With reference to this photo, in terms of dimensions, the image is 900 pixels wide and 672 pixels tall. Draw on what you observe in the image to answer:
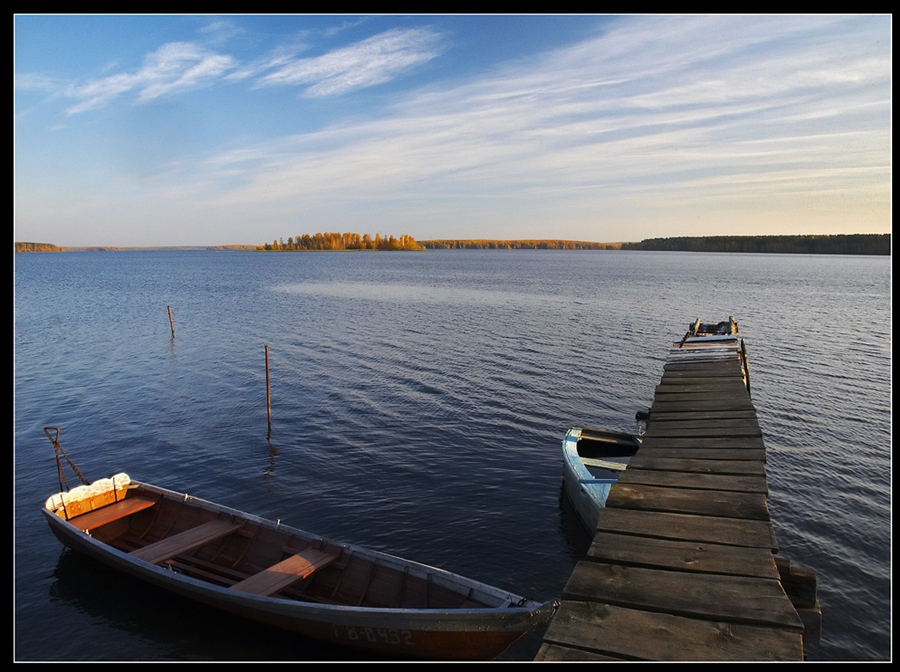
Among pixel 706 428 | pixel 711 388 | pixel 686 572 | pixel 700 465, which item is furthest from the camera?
pixel 711 388

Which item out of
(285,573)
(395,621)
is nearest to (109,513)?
(285,573)

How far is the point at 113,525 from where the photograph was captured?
49.9 ft

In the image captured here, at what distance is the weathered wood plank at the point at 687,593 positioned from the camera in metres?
5.10

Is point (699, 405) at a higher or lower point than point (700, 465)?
higher

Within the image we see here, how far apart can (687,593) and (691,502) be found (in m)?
2.29

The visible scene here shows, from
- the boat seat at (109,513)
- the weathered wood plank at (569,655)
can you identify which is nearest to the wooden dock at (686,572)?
the weathered wood plank at (569,655)

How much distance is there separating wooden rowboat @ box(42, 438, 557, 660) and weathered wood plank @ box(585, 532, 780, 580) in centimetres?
387

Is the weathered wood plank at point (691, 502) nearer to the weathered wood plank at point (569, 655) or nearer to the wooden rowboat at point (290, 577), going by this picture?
the weathered wood plank at point (569, 655)

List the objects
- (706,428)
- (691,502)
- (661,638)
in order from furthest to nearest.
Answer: (706,428) < (691,502) < (661,638)

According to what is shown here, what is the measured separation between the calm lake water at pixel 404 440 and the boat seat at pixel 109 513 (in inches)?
38.8

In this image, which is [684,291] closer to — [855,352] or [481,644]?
[855,352]

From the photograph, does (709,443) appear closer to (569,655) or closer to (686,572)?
(686,572)

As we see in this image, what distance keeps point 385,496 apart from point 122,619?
7467 mm

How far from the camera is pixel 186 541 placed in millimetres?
13375
